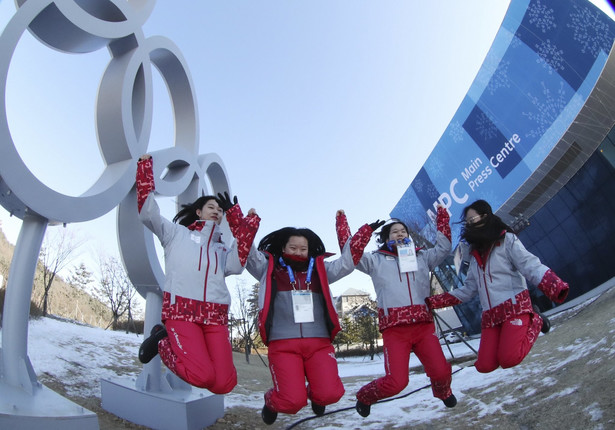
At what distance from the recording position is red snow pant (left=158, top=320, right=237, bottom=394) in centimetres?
327

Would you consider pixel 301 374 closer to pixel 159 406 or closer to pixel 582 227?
pixel 159 406

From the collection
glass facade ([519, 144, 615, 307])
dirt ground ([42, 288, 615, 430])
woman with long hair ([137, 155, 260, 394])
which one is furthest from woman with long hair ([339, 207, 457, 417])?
glass facade ([519, 144, 615, 307])

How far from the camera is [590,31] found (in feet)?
52.3

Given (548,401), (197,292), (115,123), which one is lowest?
(548,401)

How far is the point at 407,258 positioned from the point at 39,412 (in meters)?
3.30

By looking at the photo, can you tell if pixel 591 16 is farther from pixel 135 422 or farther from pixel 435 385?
pixel 135 422

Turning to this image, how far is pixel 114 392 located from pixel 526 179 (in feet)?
63.1

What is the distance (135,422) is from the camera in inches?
202

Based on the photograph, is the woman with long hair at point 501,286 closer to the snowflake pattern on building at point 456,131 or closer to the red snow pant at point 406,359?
the red snow pant at point 406,359

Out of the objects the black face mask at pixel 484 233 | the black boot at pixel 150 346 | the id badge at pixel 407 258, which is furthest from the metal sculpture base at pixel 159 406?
the black face mask at pixel 484 233

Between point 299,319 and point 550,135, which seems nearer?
point 299,319

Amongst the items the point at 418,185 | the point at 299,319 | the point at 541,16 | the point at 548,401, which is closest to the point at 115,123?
the point at 299,319

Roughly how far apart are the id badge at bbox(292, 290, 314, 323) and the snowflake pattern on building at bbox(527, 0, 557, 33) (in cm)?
1906

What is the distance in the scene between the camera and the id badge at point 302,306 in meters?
3.52
